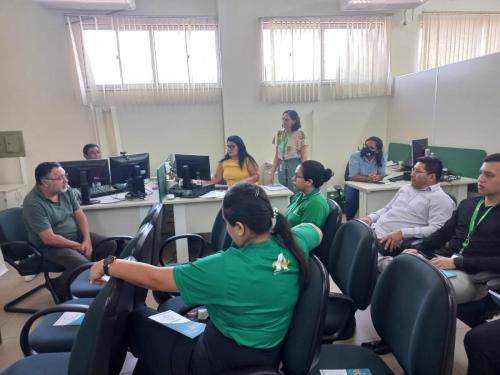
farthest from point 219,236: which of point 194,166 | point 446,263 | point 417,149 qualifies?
point 417,149

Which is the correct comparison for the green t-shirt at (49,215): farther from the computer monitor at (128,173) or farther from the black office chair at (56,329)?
the black office chair at (56,329)

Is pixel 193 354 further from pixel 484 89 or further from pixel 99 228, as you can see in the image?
pixel 484 89

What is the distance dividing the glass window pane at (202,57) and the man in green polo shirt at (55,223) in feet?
9.36

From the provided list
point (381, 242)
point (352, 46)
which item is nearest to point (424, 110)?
point (352, 46)

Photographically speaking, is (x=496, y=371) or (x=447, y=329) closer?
(x=447, y=329)

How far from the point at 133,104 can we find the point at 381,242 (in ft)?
12.9

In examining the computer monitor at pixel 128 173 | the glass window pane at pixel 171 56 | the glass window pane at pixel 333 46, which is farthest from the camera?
the glass window pane at pixel 333 46

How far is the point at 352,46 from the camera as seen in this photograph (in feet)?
15.7

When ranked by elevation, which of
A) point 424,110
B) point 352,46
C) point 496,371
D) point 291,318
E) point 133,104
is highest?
point 352,46

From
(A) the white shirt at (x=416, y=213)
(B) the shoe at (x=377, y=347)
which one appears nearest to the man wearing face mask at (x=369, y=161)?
(A) the white shirt at (x=416, y=213)

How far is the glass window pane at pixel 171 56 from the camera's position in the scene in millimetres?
4621

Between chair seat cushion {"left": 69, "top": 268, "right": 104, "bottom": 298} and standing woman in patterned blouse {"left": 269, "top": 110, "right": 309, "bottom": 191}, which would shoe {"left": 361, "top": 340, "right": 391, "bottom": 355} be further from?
standing woman in patterned blouse {"left": 269, "top": 110, "right": 309, "bottom": 191}

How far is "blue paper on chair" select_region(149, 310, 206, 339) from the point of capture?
4.23 ft

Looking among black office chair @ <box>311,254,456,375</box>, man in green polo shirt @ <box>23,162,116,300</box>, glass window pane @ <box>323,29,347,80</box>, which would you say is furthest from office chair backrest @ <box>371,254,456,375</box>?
glass window pane @ <box>323,29,347,80</box>
